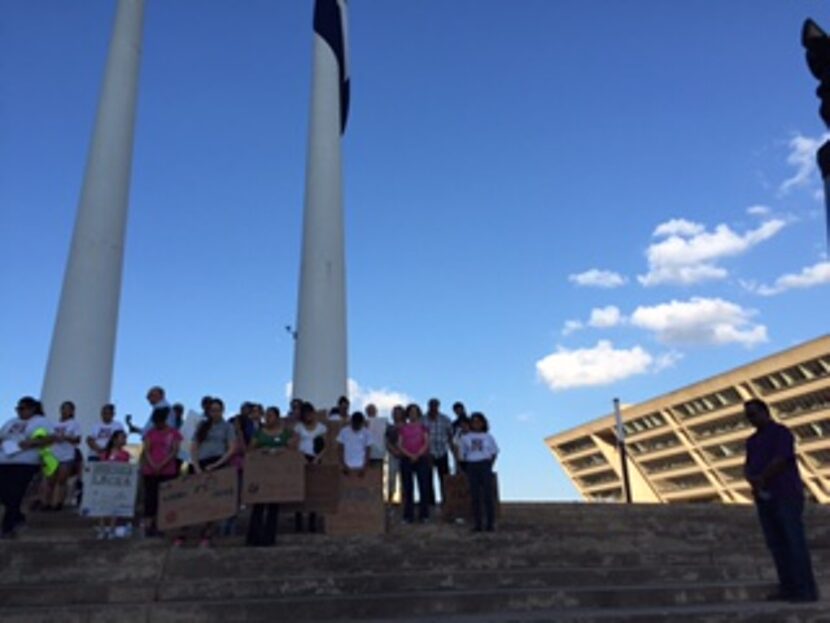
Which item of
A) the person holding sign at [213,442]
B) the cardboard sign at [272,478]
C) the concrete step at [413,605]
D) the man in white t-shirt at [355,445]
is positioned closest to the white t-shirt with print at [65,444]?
the person holding sign at [213,442]

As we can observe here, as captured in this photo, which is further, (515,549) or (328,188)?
(328,188)

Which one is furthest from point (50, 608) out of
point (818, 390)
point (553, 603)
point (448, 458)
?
point (818, 390)

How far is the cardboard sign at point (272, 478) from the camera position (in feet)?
29.0

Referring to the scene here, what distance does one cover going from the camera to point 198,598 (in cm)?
720

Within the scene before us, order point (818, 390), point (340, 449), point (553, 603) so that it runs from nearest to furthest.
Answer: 1. point (553, 603)
2. point (340, 449)
3. point (818, 390)

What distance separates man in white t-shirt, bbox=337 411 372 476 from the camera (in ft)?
33.6

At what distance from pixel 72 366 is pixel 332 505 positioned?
34.1ft

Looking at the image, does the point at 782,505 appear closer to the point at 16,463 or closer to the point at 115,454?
the point at 16,463

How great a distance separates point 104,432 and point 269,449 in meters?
3.90

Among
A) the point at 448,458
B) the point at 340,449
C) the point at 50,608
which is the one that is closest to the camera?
the point at 50,608

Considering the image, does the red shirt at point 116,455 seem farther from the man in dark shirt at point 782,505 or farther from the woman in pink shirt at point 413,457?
the man in dark shirt at point 782,505

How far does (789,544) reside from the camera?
23.6ft

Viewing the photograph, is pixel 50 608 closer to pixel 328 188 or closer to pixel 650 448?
pixel 328 188

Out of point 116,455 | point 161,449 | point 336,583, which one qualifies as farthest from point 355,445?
point 116,455
